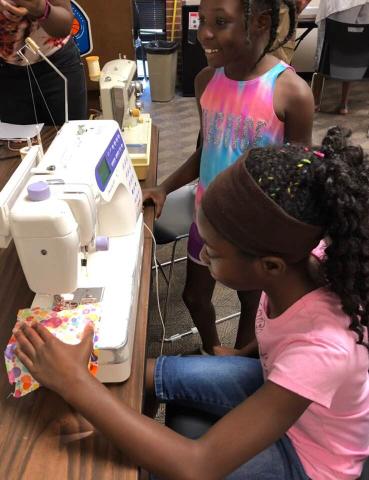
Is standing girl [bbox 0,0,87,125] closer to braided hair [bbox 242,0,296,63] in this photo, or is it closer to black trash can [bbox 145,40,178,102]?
braided hair [bbox 242,0,296,63]

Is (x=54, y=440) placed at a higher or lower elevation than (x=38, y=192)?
lower

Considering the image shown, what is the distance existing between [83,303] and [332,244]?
1.57 ft

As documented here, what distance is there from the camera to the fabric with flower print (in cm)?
80

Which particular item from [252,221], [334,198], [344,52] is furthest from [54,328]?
[344,52]

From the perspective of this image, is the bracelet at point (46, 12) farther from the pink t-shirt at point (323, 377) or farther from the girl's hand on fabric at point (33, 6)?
the pink t-shirt at point (323, 377)

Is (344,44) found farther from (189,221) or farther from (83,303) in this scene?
(83,303)

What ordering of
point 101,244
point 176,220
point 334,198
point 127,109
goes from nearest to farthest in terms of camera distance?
1. point 334,198
2. point 101,244
3. point 127,109
4. point 176,220

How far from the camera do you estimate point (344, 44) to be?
3.80 m

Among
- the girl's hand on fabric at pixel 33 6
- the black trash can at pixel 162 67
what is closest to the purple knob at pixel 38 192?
the girl's hand on fabric at pixel 33 6

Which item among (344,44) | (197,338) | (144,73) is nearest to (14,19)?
(197,338)

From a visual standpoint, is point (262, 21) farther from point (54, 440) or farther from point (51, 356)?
point (54, 440)

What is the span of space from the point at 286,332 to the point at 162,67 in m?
4.10

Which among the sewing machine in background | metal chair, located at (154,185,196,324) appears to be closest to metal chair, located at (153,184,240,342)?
metal chair, located at (154,185,196,324)

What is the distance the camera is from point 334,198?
715mm
